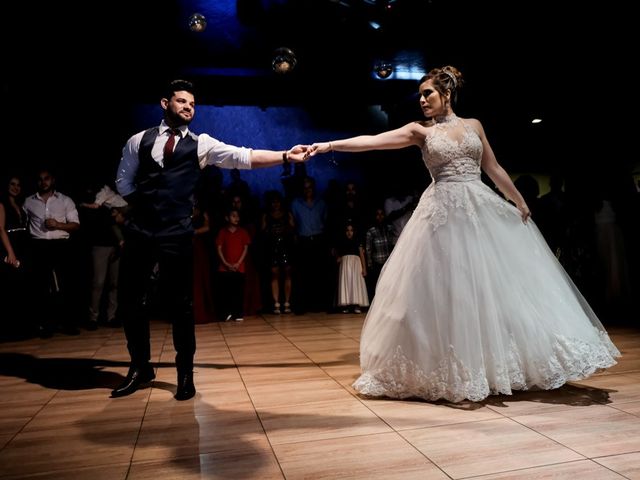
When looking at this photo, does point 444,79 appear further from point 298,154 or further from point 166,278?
point 166,278

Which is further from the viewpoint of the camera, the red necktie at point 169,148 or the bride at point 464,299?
the red necktie at point 169,148

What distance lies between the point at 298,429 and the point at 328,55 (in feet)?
19.7

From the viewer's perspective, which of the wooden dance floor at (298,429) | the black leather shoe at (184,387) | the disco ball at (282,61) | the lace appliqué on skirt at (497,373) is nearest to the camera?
the wooden dance floor at (298,429)

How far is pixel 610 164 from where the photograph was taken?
7980mm

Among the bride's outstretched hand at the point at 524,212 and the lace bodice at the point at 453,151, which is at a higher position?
the lace bodice at the point at 453,151

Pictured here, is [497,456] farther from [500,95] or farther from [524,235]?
[500,95]

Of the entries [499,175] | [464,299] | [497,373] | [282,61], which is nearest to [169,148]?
[464,299]

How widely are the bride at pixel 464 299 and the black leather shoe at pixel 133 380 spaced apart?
1.32 metres

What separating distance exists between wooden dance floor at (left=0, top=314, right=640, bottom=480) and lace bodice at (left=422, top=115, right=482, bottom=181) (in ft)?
4.07

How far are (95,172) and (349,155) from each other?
170 inches

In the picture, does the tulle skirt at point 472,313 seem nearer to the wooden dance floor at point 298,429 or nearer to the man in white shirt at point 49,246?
the wooden dance floor at point 298,429

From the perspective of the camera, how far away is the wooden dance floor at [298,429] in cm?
183

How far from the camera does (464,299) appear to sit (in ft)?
8.38

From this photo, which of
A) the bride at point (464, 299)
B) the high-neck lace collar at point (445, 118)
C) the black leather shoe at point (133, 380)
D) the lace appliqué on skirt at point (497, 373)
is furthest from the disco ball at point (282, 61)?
the lace appliqué on skirt at point (497, 373)
